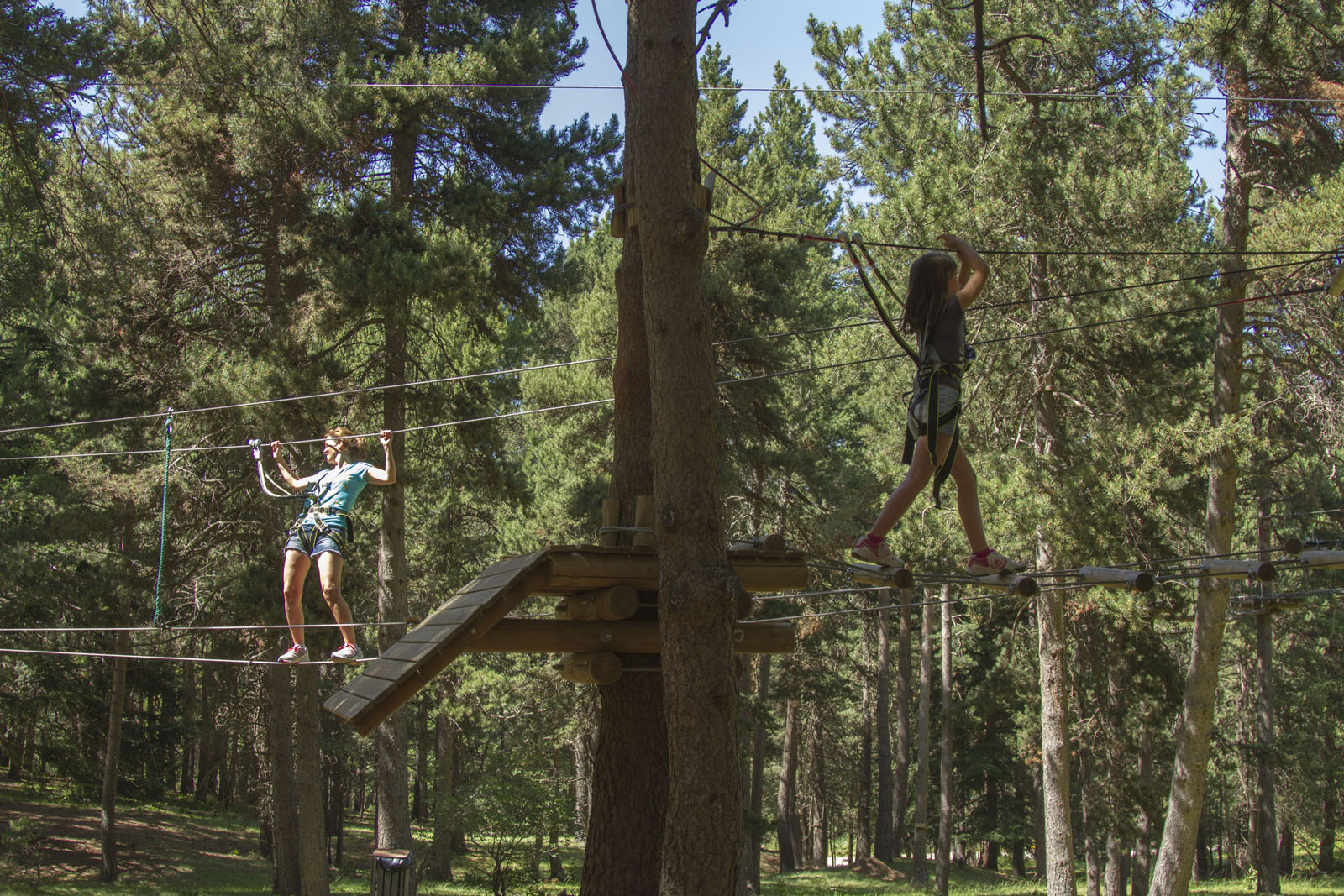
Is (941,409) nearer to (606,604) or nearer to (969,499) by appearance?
(969,499)

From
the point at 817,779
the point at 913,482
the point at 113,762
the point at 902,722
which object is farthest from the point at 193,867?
the point at 817,779

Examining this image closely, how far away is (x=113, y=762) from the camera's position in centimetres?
1866

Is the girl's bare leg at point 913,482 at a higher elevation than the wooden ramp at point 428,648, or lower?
higher

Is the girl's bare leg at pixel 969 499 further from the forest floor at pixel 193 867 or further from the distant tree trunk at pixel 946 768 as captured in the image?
the distant tree trunk at pixel 946 768

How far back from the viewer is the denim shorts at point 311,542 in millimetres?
7125

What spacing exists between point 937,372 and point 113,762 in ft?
62.1

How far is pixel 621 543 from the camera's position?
6348mm

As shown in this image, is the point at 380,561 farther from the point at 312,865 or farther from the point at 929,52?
the point at 929,52

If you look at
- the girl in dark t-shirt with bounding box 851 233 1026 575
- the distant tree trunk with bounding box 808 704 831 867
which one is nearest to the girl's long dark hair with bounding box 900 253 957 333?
the girl in dark t-shirt with bounding box 851 233 1026 575

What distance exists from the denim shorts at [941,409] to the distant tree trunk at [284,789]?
12.9 m

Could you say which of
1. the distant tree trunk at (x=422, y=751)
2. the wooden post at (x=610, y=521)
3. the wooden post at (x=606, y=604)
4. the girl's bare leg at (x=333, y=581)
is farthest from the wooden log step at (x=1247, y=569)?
the distant tree trunk at (x=422, y=751)

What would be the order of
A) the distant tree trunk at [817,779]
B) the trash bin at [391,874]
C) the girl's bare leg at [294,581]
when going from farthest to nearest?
the distant tree trunk at [817,779], the trash bin at [391,874], the girl's bare leg at [294,581]

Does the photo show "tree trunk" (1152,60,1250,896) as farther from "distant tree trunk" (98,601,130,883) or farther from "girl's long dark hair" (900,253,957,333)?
"distant tree trunk" (98,601,130,883)

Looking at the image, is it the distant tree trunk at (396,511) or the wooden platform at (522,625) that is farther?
the distant tree trunk at (396,511)
